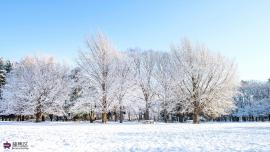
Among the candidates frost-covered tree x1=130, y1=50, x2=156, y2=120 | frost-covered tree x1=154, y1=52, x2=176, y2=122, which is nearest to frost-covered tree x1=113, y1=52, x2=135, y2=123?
frost-covered tree x1=130, y1=50, x2=156, y2=120

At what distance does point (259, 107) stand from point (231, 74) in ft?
201

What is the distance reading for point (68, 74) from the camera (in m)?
66.1

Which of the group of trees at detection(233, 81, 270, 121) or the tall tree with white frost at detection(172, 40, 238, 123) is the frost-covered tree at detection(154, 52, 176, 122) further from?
the group of trees at detection(233, 81, 270, 121)

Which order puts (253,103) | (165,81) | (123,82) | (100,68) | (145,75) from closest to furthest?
(100,68), (123,82), (165,81), (145,75), (253,103)

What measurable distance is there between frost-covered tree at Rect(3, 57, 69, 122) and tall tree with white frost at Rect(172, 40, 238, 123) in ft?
69.4

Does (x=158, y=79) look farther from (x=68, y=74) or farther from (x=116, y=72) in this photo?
(x=68, y=74)

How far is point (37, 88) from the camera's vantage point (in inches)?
2340

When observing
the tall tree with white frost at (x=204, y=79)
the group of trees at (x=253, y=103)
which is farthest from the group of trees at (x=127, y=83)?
the group of trees at (x=253, y=103)

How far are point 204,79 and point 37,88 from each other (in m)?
26.9

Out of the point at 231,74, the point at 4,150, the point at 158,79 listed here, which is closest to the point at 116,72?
the point at 158,79

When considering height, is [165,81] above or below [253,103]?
above

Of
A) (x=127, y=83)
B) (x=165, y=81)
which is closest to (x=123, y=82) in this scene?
(x=127, y=83)

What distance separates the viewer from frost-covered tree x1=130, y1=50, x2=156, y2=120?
194 ft

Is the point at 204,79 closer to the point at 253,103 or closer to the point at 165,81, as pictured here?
the point at 165,81
